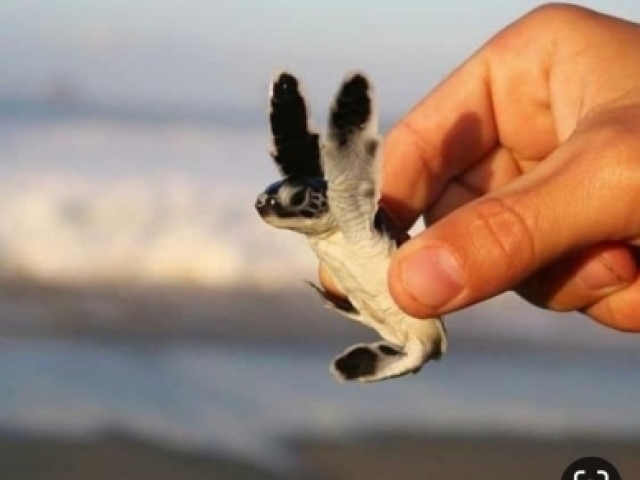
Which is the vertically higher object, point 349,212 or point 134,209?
point 134,209

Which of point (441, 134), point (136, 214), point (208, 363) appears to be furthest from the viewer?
point (136, 214)

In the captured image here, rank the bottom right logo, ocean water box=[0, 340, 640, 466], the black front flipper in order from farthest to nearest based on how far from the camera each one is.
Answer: ocean water box=[0, 340, 640, 466]
the bottom right logo
the black front flipper

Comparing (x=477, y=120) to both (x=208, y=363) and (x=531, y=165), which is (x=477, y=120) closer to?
(x=531, y=165)

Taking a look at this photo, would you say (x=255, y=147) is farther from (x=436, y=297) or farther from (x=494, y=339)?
(x=436, y=297)

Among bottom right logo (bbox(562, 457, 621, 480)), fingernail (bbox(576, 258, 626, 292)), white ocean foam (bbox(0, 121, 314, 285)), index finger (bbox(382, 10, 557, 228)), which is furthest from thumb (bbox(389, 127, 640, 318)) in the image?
white ocean foam (bbox(0, 121, 314, 285))

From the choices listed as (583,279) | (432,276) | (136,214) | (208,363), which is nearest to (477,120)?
(583,279)

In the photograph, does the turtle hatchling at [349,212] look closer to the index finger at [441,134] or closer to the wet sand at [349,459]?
the index finger at [441,134]

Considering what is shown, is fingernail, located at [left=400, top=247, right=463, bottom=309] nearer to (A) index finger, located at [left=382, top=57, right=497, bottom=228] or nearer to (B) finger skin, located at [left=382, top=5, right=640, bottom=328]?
(B) finger skin, located at [left=382, top=5, right=640, bottom=328]
